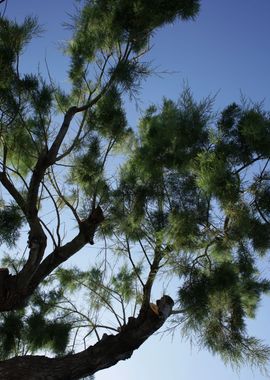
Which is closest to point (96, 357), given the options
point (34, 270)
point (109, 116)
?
point (34, 270)

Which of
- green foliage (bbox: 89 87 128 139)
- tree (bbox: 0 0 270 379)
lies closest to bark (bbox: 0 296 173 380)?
tree (bbox: 0 0 270 379)

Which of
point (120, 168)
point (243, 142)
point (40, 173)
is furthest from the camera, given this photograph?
point (120, 168)

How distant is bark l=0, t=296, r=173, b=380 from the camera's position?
6.53 ft

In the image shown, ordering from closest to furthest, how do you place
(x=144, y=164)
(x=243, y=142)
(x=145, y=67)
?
(x=243, y=142)
(x=144, y=164)
(x=145, y=67)

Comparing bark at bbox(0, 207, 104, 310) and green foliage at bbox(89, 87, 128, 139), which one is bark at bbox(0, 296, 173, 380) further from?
green foliage at bbox(89, 87, 128, 139)

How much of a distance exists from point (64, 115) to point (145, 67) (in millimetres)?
648

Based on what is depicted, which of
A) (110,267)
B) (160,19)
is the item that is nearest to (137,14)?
(160,19)

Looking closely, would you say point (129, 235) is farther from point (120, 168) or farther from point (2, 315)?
point (2, 315)

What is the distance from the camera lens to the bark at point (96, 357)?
1.99 m

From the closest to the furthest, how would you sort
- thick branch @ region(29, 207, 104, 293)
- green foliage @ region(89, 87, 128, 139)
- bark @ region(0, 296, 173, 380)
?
bark @ region(0, 296, 173, 380) → thick branch @ region(29, 207, 104, 293) → green foliage @ region(89, 87, 128, 139)

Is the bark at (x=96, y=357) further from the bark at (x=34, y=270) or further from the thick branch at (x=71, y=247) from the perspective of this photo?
the thick branch at (x=71, y=247)

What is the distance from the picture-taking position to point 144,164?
259cm

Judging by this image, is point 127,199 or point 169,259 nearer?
point 169,259

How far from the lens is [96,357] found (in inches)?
84.8
